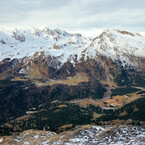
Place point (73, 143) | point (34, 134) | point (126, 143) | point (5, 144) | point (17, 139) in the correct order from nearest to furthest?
point (126, 143)
point (73, 143)
point (5, 144)
point (17, 139)
point (34, 134)

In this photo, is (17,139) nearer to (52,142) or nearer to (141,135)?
(52,142)

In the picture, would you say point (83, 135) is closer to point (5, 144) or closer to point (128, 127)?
point (128, 127)

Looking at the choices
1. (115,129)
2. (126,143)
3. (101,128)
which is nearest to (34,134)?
(101,128)

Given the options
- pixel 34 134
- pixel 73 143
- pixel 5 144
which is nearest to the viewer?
pixel 73 143

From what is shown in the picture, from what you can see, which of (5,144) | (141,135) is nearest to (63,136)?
(5,144)

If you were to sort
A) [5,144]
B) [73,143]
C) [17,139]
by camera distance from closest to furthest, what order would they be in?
[73,143] < [5,144] < [17,139]

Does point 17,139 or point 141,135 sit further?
point 17,139
